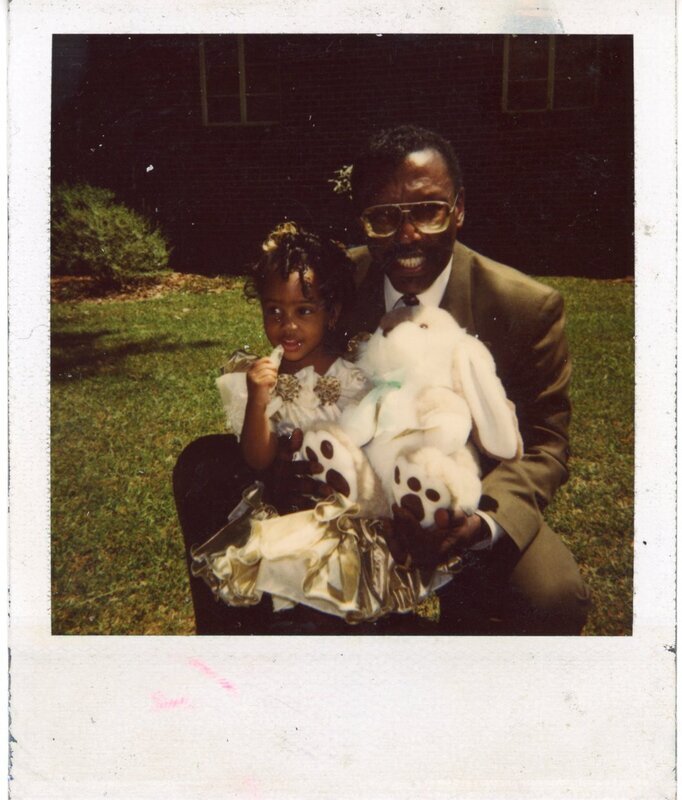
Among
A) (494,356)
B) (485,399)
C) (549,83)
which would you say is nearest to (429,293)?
(494,356)

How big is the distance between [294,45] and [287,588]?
2.00 m

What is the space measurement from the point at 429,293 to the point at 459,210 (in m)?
0.31

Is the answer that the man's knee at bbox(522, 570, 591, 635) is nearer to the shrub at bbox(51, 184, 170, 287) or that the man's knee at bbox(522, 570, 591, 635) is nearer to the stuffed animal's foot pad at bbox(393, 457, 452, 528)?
the stuffed animal's foot pad at bbox(393, 457, 452, 528)

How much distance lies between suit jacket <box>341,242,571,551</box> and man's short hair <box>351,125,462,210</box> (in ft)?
0.75

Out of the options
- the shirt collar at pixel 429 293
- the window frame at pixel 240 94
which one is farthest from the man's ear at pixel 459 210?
the window frame at pixel 240 94

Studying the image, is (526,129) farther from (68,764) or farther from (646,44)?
(68,764)

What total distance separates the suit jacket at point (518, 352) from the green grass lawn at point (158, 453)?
10 centimetres

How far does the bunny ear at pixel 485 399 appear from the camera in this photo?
282cm

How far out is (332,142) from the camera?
2.94m

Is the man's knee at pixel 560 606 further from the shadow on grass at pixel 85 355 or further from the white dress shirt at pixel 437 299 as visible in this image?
the shadow on grass at pixel 85 355

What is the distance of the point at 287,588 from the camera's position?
113 inches

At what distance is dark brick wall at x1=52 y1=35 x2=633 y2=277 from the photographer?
2.91 m

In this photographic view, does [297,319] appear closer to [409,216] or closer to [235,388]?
[235,388]

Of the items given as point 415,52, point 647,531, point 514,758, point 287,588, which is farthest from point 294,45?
point 514,758
